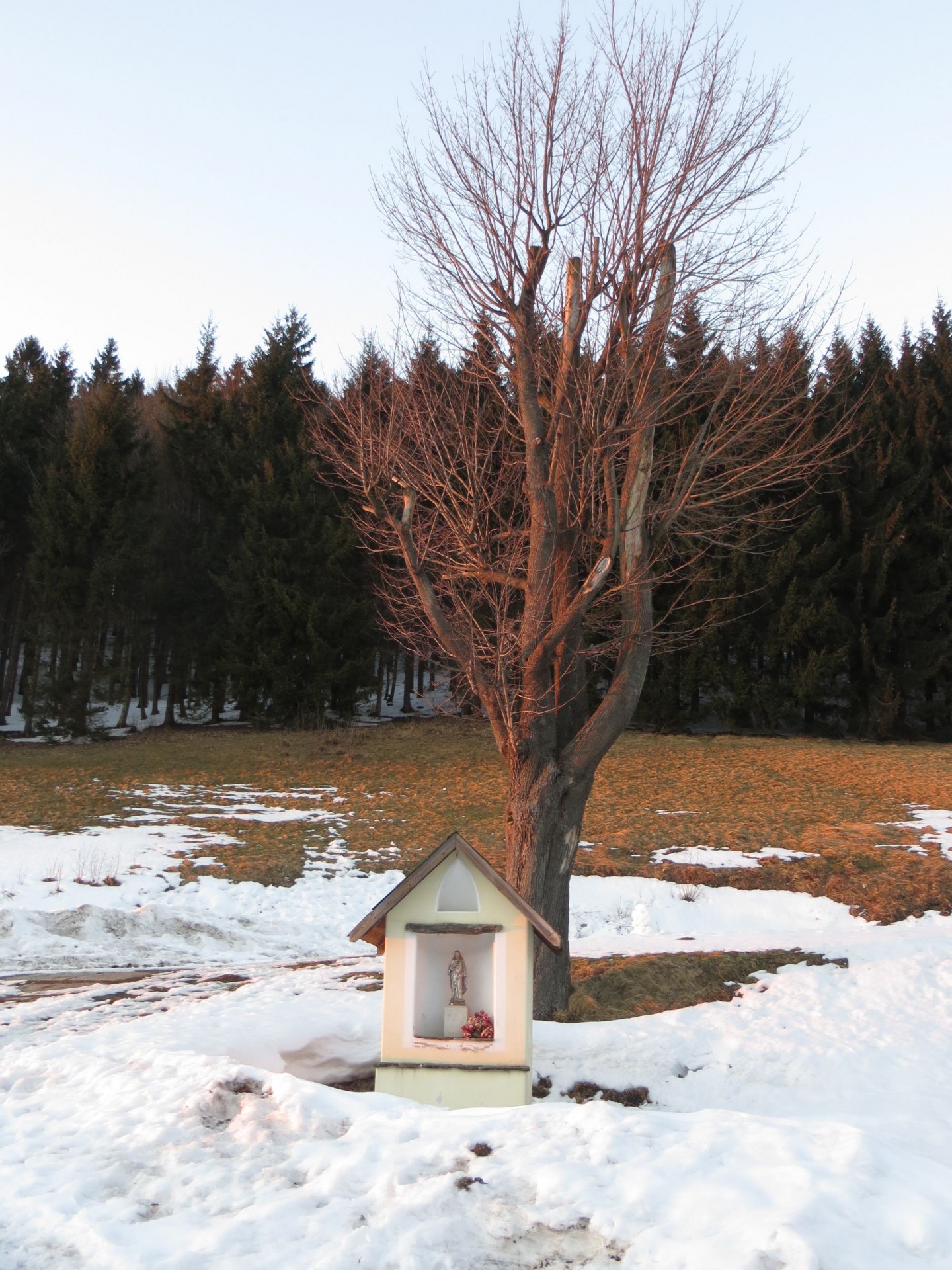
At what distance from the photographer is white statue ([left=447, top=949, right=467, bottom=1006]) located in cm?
628

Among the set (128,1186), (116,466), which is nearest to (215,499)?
(116,466)

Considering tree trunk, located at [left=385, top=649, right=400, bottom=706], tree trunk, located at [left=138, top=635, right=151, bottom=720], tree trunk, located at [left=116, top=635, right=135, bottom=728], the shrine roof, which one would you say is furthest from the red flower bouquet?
tree trunk, located at [left=138, top=635, right=151, bottom=720]

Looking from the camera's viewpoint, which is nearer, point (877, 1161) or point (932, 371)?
point (877, 1161)

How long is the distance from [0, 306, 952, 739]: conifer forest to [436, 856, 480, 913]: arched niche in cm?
1839

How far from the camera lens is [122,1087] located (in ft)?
17.3

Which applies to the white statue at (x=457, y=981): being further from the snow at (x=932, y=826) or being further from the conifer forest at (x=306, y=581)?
the conifer forest at (x=306, y=581)

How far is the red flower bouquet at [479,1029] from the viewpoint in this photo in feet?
19.7

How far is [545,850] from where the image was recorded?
795 cm

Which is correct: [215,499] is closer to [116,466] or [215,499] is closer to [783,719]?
[116,466]

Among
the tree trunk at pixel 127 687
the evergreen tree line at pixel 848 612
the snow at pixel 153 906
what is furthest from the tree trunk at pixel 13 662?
the evergreen tree line at pixel 848 612

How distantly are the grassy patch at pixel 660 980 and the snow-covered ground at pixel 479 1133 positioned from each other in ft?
0.97

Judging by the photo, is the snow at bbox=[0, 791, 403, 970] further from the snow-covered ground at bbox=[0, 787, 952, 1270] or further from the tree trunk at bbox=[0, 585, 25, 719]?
the tree trunk at bbox=[0, 585, 25, 719]

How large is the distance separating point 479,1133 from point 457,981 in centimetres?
192

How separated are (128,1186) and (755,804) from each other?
14.5 metres
